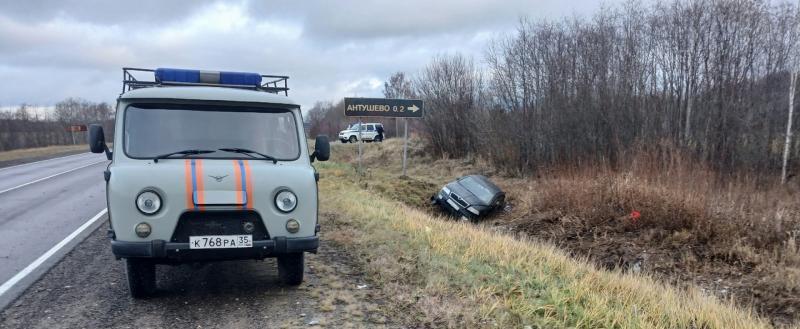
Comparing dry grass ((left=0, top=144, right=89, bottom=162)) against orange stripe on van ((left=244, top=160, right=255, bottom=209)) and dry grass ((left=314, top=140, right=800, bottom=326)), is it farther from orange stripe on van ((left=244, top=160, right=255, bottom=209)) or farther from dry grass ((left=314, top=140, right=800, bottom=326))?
orange stripe on van ((left=244, top=160, right=255, bottom=209))

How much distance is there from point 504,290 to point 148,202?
3.45 meters

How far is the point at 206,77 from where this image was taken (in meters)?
6.83

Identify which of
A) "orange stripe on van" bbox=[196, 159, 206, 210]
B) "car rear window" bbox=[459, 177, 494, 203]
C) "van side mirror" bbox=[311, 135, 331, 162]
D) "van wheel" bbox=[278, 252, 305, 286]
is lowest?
"car rear window" bbox=[459, 177, 494, 203]

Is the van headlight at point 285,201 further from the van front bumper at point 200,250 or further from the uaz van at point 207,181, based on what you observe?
the van front bumper at point 200,250

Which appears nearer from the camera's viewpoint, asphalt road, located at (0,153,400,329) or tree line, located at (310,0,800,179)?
asphalt road, located at (0,153,400,329)

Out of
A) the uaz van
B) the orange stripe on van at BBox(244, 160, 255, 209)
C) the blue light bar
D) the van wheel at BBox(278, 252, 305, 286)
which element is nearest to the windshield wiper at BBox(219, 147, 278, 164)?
the uaz van

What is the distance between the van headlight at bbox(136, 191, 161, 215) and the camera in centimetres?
458

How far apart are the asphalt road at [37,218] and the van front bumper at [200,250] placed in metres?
1.67

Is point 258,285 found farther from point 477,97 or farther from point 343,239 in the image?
point 477,97

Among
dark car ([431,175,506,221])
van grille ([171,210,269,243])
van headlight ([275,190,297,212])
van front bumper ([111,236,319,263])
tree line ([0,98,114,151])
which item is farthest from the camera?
tree line ([0,98,114,151])

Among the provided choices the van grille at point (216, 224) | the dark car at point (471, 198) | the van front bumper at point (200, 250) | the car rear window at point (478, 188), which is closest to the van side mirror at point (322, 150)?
the van front bumper at point (200, 250)

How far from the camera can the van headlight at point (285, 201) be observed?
489 cm

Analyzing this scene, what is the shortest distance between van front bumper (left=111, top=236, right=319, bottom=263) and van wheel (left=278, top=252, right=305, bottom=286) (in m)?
0.44

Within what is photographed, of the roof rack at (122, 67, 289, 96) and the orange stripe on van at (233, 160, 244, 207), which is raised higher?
the roof rack at (122, 67, 289, 96)
